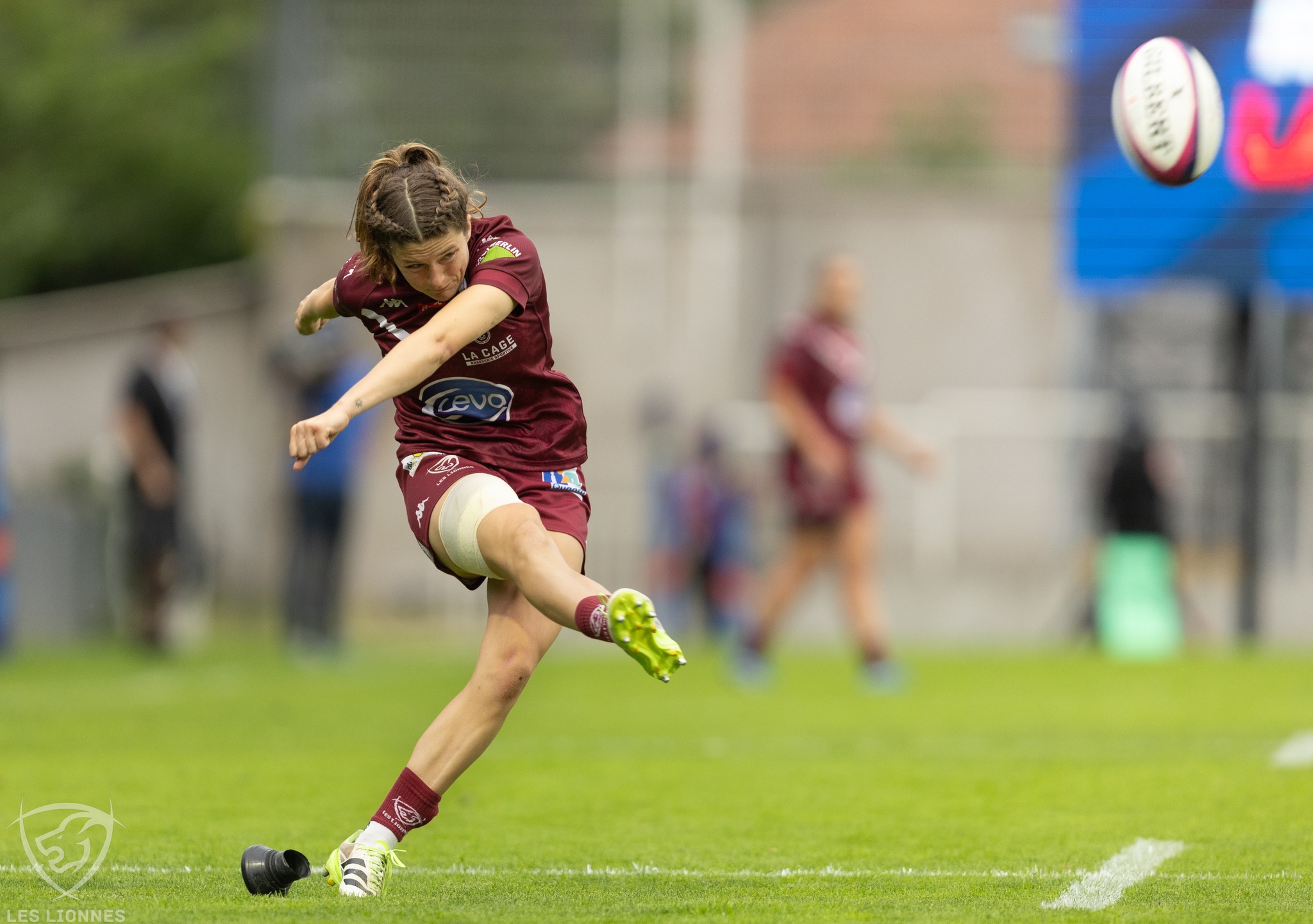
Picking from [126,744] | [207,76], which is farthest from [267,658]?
[207,76]

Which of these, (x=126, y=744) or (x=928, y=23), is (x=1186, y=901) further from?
(x=928, y=23)

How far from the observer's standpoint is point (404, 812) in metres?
4.54

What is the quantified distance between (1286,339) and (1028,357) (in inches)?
95.4

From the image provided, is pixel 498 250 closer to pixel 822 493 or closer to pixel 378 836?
pixel 378 836

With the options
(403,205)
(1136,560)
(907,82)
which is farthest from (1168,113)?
(907,82)

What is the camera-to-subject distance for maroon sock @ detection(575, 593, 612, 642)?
4.21 meters

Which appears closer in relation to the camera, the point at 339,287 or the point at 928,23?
the point at 339,287

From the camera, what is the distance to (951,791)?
6.38 metres

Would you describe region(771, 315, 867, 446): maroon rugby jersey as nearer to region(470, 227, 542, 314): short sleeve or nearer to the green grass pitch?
the green grass pitch

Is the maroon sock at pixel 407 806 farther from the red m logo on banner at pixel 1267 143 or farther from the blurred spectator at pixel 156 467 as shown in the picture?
the red m logo on banner at pixel 1267 143

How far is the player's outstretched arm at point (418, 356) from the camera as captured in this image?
4188mm

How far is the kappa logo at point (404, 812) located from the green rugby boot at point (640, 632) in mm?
743

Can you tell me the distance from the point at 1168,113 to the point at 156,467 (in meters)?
8.80

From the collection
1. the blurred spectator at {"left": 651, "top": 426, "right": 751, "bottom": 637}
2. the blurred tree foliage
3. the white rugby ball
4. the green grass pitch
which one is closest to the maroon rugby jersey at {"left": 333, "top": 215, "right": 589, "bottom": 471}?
the green grass pitch
